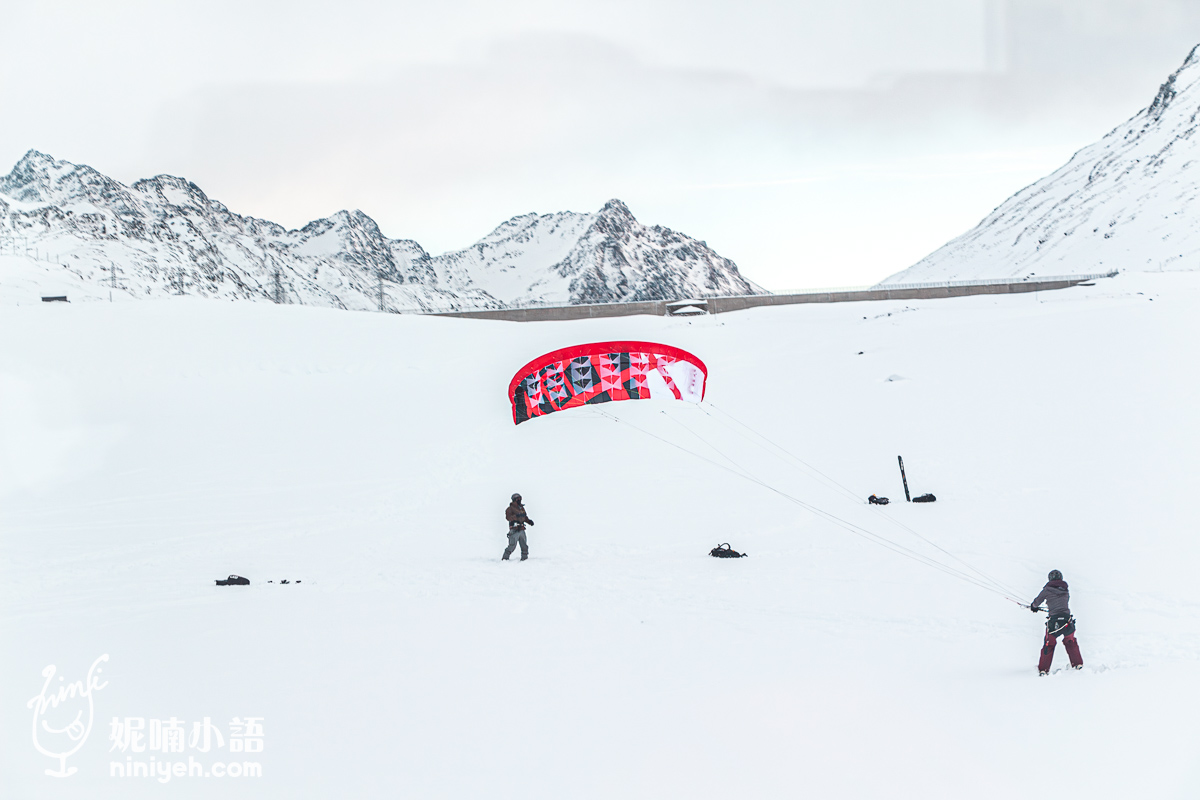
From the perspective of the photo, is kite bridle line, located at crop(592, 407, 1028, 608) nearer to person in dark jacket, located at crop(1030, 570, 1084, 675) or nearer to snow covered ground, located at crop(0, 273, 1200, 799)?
snow covered ground, located at crop(0, 273, 1200, 799)

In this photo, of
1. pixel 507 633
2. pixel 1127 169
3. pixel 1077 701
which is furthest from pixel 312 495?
pixel 1127 169

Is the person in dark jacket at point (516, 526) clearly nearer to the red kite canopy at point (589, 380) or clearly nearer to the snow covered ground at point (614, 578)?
the snow covered ground at point (614, 578)

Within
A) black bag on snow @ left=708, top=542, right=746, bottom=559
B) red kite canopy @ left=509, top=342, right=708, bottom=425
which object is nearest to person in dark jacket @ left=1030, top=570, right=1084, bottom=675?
black bag on snow @ left=708, top=542, right=746, bottom=559

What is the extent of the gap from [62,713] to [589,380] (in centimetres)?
Answer: 1316

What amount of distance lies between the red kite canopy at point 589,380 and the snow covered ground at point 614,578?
1.93 m

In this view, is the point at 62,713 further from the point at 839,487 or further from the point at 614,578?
the point at 839,487

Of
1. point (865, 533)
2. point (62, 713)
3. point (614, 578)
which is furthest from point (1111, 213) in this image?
point (62, 713)

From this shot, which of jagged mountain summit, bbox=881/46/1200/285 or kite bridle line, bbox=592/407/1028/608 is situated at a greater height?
jagged mountain summit, bbox=881/46/1200/285

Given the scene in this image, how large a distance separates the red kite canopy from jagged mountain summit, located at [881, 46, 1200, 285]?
91.6m

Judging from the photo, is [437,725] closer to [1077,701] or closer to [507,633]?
[507,633]

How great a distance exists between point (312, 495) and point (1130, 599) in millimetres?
15425

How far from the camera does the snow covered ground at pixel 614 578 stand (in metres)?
5.59

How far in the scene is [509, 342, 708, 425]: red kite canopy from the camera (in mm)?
18078

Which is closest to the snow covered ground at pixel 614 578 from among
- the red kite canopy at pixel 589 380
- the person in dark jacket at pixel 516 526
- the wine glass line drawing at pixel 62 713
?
the wine glass line drawing at pixel 62 713
